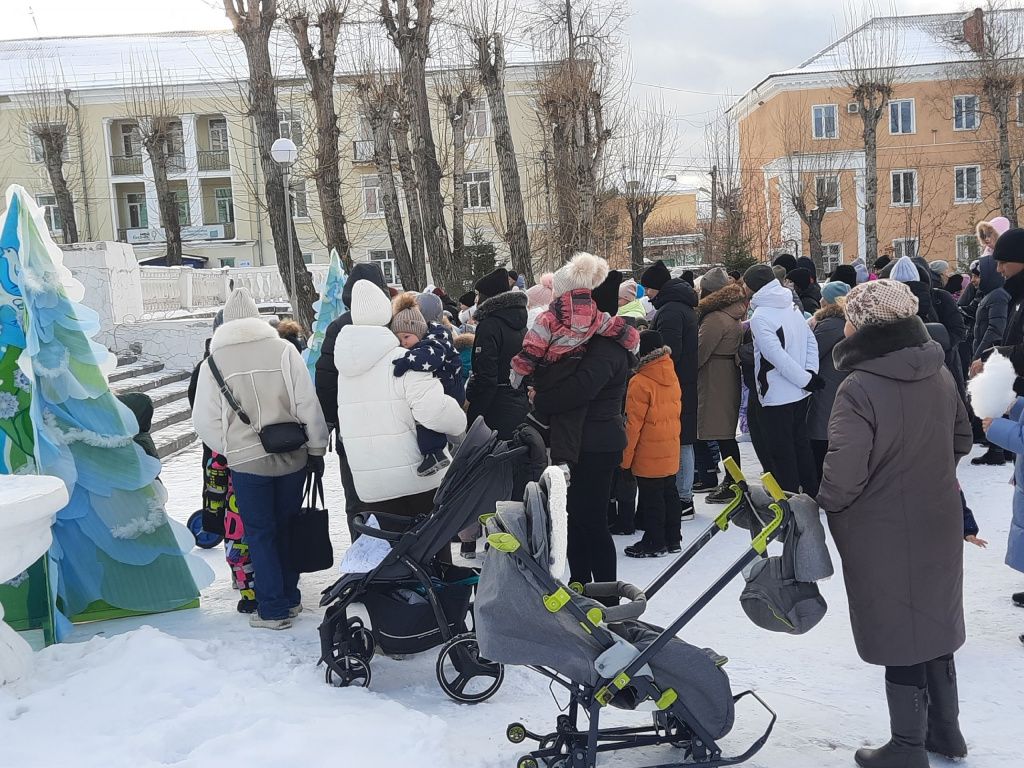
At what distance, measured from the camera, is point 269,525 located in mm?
5516

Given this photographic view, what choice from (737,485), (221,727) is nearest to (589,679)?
(737,485)

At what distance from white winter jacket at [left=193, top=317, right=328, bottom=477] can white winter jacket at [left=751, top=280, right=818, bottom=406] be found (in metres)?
3.37

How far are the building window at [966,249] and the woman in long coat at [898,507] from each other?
33354 mm

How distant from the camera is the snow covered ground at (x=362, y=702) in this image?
3.83 m

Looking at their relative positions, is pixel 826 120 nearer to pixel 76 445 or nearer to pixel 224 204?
pixel 224 204

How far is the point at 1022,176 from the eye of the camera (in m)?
32.9

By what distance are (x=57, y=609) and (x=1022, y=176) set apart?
34446 millimetres

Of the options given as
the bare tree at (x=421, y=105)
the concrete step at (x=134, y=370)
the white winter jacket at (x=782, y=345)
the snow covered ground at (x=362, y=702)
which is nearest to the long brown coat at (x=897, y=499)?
the snow covered ground at (x=362, y=702)

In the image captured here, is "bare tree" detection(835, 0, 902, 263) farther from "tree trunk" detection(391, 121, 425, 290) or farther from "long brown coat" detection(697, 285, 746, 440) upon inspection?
"long brown coat" detection(697, 285, 746, 440)

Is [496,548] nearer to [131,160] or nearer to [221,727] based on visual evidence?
[221,727]

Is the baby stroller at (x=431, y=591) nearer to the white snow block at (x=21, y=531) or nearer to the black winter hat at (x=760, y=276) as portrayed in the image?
the white snow block at (x=21, y=531)

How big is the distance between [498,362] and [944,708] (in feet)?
11.0

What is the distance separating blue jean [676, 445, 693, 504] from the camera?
7.91 metres

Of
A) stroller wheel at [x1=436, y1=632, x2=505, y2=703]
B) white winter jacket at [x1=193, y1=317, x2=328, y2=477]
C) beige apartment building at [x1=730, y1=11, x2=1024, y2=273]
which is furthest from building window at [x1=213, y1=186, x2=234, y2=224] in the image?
stroller wheel at [x1=436, y1=632, x2=505, y2=703]
